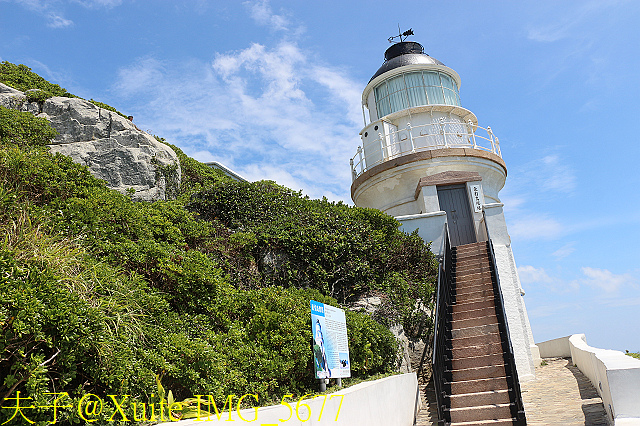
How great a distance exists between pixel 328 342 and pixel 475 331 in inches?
176

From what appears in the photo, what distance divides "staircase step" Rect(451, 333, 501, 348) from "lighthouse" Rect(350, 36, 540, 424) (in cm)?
2

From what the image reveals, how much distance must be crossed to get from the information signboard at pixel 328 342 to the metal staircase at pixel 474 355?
6.31ft

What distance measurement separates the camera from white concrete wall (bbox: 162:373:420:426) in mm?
3305

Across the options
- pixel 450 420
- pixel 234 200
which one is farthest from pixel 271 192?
pixel 450 420

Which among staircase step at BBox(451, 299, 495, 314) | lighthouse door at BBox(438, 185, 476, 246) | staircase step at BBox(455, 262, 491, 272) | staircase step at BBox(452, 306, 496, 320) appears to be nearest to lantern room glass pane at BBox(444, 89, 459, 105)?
lighthouse door at BBox(438, 185, 476, 246)

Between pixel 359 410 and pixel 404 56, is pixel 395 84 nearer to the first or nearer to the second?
pixel 404 56

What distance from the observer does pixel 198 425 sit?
272cm

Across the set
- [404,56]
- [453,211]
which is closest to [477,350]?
[453,211]

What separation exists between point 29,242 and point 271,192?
21.3ft

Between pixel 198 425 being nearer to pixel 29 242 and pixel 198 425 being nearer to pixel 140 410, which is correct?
pixel 140 410

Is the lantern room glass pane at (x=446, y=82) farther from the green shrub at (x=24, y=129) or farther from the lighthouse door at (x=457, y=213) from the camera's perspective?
the green shrub at (x=24, y=129)

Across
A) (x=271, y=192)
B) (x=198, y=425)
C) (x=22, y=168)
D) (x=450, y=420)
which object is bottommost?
(x=450, y=420)

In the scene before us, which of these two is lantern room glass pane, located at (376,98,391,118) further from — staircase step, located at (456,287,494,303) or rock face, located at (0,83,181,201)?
staircase step, located at (456,287,494,303)

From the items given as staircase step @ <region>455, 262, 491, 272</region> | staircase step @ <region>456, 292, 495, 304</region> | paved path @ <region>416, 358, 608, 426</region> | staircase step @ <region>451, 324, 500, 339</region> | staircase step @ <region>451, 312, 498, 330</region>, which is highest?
staircase step @ <region>455, 262, 491, 272</region>
